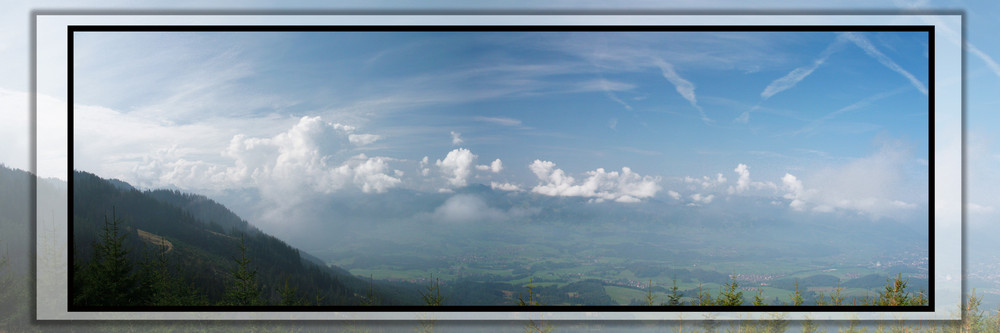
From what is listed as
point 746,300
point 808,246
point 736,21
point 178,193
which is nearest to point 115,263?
point 178,193

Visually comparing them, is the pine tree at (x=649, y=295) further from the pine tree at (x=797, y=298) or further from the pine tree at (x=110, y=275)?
the pine tree at (x=110, y=275)

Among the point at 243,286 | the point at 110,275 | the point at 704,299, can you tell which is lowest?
the point at 704,299

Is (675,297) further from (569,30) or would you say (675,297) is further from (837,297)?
(569,30)

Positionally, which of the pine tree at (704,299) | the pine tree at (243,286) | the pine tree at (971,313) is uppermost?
the pine tree at (243,286)

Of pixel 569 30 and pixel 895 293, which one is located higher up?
pixel 569 30

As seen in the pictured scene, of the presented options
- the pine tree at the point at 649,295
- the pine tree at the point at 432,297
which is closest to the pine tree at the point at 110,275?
the pine tree at the point at 432,297

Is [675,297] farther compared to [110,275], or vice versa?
[675,297]

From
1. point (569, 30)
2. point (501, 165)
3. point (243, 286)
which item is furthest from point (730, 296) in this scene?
point (243, 286)

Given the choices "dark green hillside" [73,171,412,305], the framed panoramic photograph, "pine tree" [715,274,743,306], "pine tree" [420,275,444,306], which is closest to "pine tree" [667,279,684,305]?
the framed panoramic photograph
